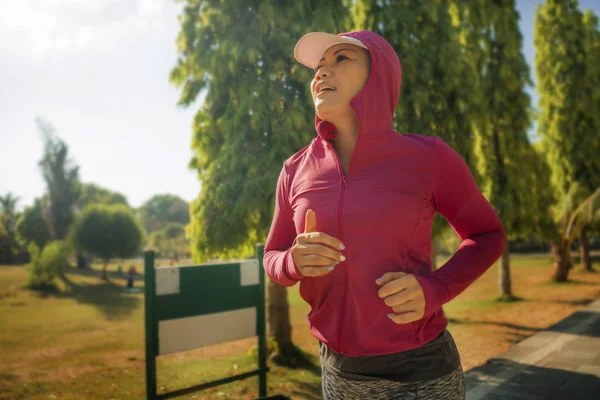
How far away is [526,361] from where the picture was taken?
17.6 ft

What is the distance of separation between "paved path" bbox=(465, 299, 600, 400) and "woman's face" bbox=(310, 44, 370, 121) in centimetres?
364

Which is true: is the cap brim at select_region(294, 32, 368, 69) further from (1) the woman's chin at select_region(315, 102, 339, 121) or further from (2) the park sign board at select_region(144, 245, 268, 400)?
(2) the park sign board at select_region(144, 245, 268, 400)

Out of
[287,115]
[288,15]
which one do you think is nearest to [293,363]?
[287,115]

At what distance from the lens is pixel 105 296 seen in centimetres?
2439

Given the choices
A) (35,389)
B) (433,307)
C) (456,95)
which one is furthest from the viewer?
(456,95)

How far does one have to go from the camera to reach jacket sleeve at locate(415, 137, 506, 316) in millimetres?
1464

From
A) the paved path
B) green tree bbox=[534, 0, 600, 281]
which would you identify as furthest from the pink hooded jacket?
green tree bbox=[534, 0, 600, 281]

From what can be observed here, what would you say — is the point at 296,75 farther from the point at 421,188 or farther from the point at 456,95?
the point at 421,188

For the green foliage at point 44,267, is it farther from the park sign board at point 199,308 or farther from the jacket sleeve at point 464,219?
the jacket sleeve at point 464,219

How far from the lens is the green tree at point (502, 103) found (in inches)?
508

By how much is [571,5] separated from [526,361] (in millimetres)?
17297

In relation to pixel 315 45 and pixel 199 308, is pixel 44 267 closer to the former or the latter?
pixel 199 308

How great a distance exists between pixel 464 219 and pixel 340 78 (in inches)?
27.3

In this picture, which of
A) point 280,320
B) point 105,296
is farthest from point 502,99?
point 105,296
